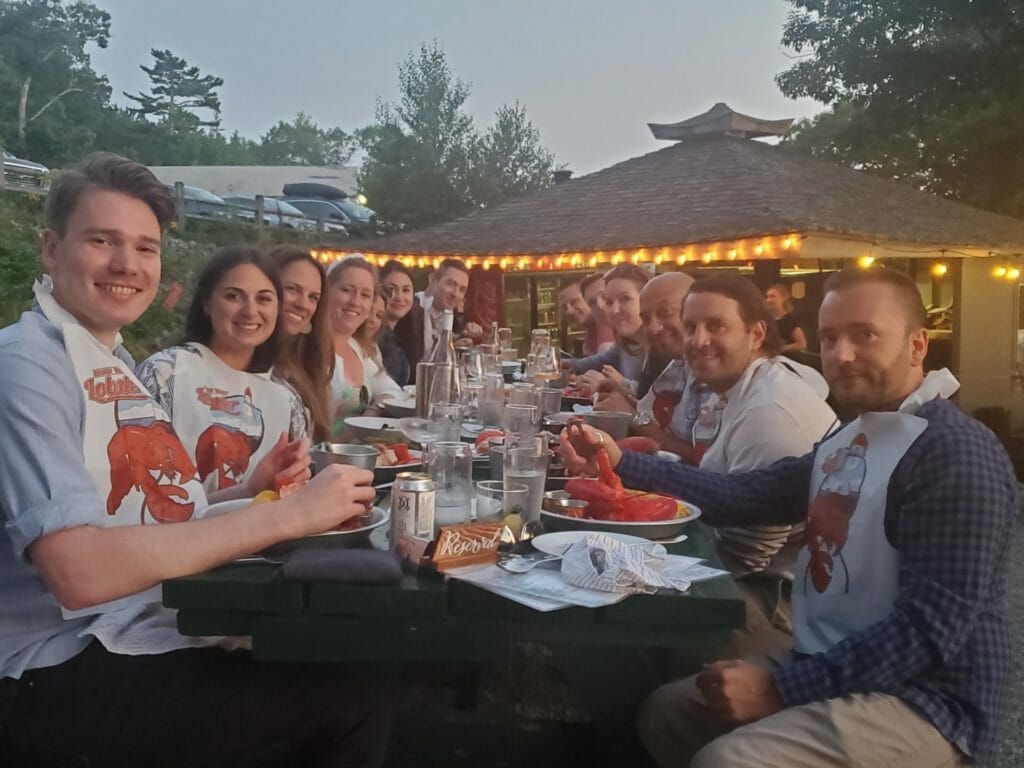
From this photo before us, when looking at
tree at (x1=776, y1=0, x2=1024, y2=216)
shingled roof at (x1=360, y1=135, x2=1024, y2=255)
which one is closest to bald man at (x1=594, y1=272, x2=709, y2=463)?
shingled roof at (x1=360, y1=135, x2=1024, y2=255)

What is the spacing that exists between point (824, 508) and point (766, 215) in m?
7.52

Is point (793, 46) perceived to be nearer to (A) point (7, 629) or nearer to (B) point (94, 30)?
(A) point (7, 629)

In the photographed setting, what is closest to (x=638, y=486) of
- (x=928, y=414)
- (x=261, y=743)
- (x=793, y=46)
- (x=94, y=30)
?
(x=928, y=414)

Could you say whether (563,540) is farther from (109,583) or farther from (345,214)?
(345,214)

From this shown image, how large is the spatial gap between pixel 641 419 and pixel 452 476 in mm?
2268

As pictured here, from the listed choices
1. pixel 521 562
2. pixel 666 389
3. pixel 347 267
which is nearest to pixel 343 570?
pixel 521 562

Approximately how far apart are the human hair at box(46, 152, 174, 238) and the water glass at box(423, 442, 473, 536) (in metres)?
0.95

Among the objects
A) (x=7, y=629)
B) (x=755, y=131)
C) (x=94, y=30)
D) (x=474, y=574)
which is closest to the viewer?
(x=474, y=574)

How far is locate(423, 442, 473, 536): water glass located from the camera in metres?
2.11

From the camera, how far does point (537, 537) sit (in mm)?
1946

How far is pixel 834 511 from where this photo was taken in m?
2.06

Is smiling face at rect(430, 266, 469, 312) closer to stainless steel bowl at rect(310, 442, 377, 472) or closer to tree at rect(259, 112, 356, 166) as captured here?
stainless steel bowl at rect(310, 442, 377, 472)

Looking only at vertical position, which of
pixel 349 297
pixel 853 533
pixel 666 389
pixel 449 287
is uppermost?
pixel 449 287

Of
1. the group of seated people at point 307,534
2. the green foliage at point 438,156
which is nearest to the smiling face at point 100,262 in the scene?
the group of seated people at point 307,534
